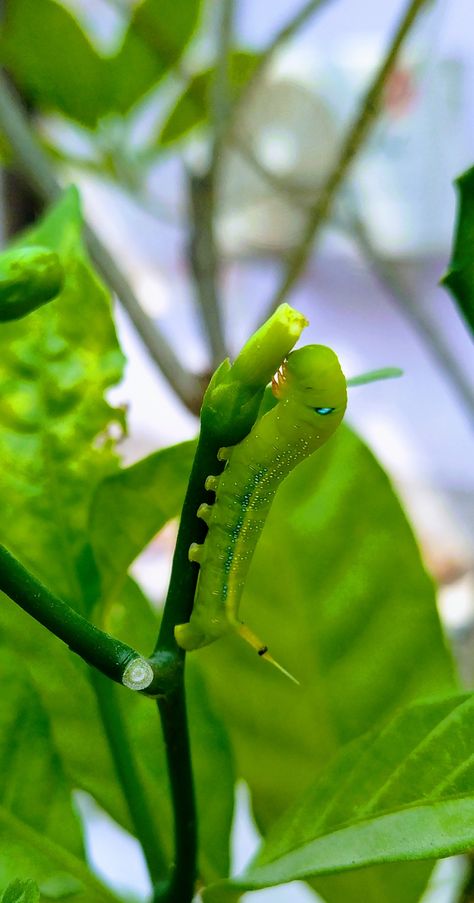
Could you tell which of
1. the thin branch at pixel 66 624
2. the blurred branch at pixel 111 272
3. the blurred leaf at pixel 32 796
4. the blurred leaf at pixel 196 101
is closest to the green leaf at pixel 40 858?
the blurred leaf at pixel 32 796

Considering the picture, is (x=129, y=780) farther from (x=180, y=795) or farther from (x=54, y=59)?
(x=54, y=59)

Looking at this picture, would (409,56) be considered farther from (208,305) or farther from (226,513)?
(226,513)

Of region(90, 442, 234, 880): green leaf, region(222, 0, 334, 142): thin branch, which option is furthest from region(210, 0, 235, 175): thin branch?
region(90, 442, 234, 880): green leaf

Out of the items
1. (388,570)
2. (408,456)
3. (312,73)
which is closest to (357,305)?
(408,456)

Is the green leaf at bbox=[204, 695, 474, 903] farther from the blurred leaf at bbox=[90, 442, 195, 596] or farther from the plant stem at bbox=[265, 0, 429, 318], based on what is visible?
the plant stem at bbox=[265, 0, 429, 318]

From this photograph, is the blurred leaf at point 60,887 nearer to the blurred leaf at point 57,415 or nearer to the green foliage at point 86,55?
the blurred leaf at point 57,415

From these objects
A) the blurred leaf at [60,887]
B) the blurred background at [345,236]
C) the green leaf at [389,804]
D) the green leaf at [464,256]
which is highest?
the blurred background at [345,236]

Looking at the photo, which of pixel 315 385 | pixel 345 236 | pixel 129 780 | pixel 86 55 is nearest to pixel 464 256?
pixel 315 385

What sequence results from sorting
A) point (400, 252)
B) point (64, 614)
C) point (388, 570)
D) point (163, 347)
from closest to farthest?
point (64, 614) → point (388, 570) → point (163, 347) → point (400, 252)
